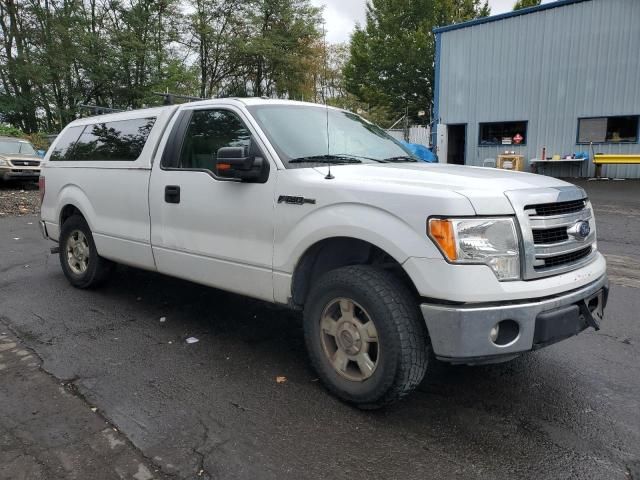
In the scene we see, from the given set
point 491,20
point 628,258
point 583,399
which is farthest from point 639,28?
point 583,399

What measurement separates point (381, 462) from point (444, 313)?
31.3 inches

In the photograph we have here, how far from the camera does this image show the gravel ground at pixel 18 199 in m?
12.6

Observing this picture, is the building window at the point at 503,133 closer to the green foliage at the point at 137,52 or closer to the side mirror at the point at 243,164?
the green foliage at the point at 137,52

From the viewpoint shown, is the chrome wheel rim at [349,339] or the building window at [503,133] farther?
the building window at [503,133]

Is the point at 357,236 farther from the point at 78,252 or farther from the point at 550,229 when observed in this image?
the point at 78,252

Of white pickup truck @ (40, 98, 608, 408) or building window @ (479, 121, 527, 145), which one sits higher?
building window @ (479, 121, 527, 145)

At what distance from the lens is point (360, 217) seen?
9.87 feet

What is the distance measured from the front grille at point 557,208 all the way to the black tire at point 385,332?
82 centimetres

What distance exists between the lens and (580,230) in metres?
3.07

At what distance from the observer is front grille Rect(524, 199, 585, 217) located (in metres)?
2.86

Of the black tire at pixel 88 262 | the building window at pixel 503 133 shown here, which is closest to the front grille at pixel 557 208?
the black tire at pixel 88 262

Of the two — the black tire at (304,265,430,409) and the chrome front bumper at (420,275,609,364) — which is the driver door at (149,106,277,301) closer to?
the black tire at (304,265,430,409)

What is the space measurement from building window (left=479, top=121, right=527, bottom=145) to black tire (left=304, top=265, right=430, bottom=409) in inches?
767

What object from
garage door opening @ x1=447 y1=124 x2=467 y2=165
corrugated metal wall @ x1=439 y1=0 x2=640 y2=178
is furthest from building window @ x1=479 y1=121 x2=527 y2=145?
garage door opening @ x1=447 y1=124 x2=467 y2=165
